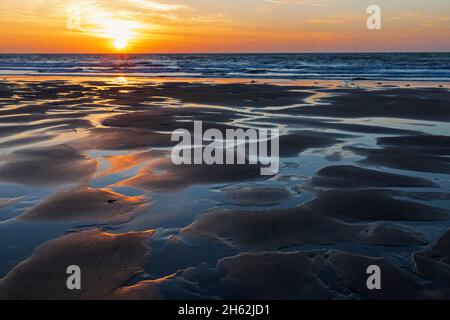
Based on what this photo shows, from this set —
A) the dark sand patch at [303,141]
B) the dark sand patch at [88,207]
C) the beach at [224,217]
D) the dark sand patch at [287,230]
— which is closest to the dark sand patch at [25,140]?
the beach at [224,217]

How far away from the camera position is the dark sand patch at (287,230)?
5.22m

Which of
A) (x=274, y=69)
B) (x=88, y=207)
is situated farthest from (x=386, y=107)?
(x=274, y=69)

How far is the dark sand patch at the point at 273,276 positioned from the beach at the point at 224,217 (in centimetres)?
2

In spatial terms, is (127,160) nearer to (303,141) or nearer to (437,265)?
(303,141)

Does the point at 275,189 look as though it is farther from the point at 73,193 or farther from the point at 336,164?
the point at 73,193

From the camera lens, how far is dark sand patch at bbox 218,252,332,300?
13.5 feet

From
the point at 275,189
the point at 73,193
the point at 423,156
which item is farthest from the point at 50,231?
→ the point at 423,156

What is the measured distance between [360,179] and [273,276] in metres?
3.88

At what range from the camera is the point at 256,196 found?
6.84m

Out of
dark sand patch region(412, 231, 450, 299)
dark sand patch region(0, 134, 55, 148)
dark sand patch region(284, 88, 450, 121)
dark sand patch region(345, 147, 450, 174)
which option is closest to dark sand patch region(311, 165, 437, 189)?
dark sand patch region(345, 147, 450, 174)

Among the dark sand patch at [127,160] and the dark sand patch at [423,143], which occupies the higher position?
the dark sand patch at [423,143]

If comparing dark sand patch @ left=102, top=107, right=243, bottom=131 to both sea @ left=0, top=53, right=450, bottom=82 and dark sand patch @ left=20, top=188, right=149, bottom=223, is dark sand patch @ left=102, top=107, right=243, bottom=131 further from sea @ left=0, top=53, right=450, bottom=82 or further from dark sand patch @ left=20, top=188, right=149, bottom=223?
sea @ left=0, top=53, right=450, bottom=82

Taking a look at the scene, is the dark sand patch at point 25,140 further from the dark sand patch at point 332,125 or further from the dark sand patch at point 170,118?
the dark sand patch at point 332,125

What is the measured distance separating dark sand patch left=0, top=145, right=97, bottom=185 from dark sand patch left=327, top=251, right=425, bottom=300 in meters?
5.01
